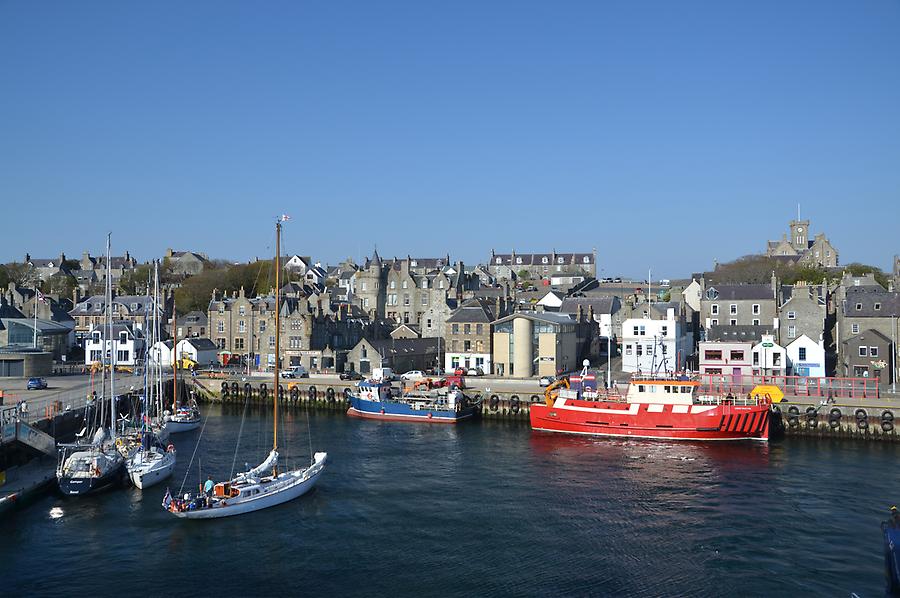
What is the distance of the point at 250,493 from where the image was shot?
96.7 feet

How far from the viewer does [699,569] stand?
24.0 metres

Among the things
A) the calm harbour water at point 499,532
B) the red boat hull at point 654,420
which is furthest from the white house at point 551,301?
the calm harbour water at point 499,532

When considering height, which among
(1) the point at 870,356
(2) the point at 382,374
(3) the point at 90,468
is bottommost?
(3) the point at 90,468

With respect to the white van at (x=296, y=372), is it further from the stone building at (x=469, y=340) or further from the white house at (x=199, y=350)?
the stone building at (x=469, y=340)

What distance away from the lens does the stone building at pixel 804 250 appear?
10631 centimetres

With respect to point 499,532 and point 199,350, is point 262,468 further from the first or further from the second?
point 199,350

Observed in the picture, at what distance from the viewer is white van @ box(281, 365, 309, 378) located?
62775 millimetres

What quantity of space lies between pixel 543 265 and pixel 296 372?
2797 inches

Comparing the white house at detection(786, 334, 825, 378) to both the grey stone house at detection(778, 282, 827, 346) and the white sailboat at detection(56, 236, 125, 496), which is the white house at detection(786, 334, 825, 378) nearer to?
the grey stone house at detection(778, 282, 827, 346)

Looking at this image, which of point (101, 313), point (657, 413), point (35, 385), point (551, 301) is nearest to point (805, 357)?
point (657, 413)

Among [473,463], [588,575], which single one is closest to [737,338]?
[473,463]

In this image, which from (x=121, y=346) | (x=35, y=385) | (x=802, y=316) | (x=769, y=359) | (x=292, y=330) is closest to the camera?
(x=35, y=385)

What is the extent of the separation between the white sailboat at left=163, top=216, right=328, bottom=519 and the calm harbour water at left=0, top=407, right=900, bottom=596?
462 millimetres

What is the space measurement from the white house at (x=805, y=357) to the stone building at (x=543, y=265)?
216 feet
